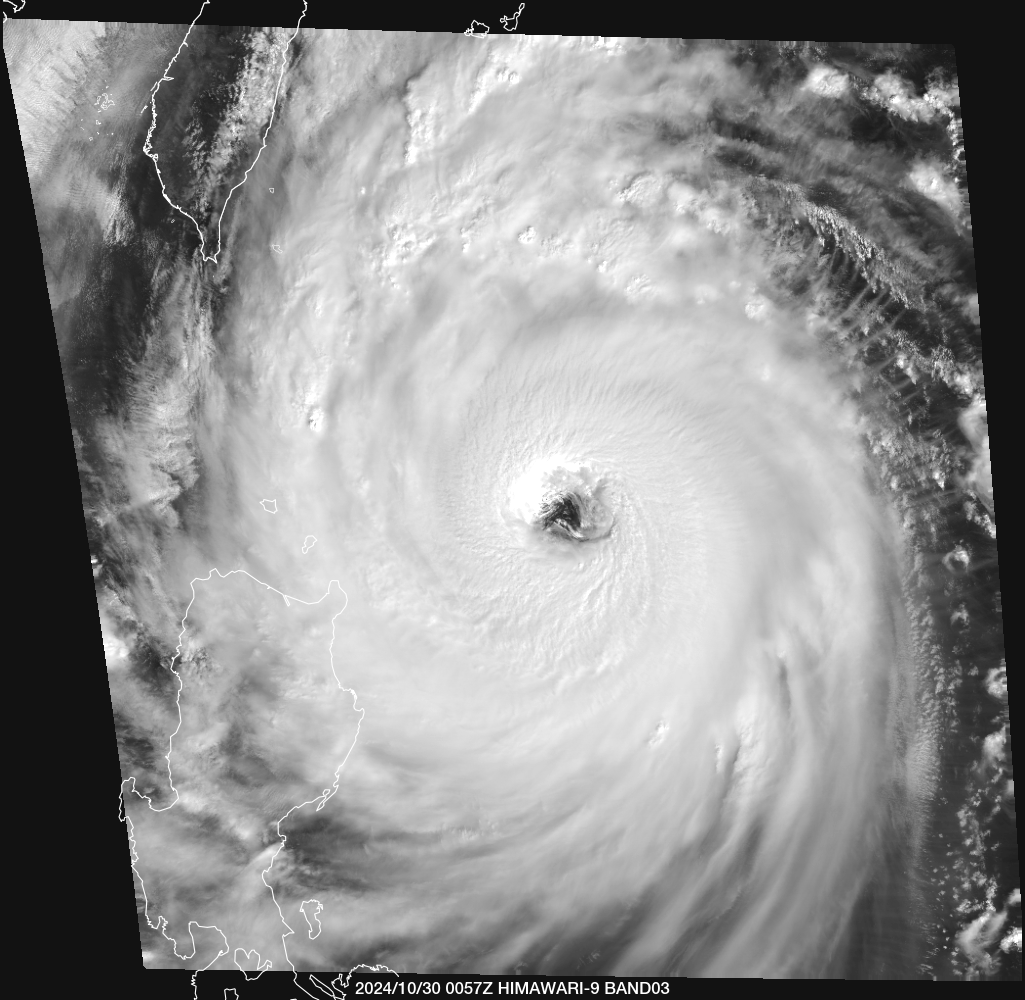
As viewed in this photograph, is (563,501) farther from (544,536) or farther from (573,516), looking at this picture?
(544,536)

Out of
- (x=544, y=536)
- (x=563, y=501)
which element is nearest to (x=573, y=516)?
(x=563, y=501)

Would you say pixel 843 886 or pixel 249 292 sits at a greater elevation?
pixel 249 292

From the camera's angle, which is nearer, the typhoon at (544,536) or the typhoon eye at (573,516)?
the typhoon at (544,536)

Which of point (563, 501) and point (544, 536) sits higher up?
point (563, 501)

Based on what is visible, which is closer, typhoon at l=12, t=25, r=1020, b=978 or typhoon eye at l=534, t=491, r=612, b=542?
typhoon at l=12, t=25, r=1020, b=978

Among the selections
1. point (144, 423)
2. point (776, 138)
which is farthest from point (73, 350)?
point (776, 138)

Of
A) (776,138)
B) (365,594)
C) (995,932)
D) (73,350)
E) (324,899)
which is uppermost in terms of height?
(776,138)

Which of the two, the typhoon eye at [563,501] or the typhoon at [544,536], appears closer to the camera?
the typhoon at [544,536]

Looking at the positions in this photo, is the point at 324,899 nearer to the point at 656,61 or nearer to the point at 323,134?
the point at 323,134
